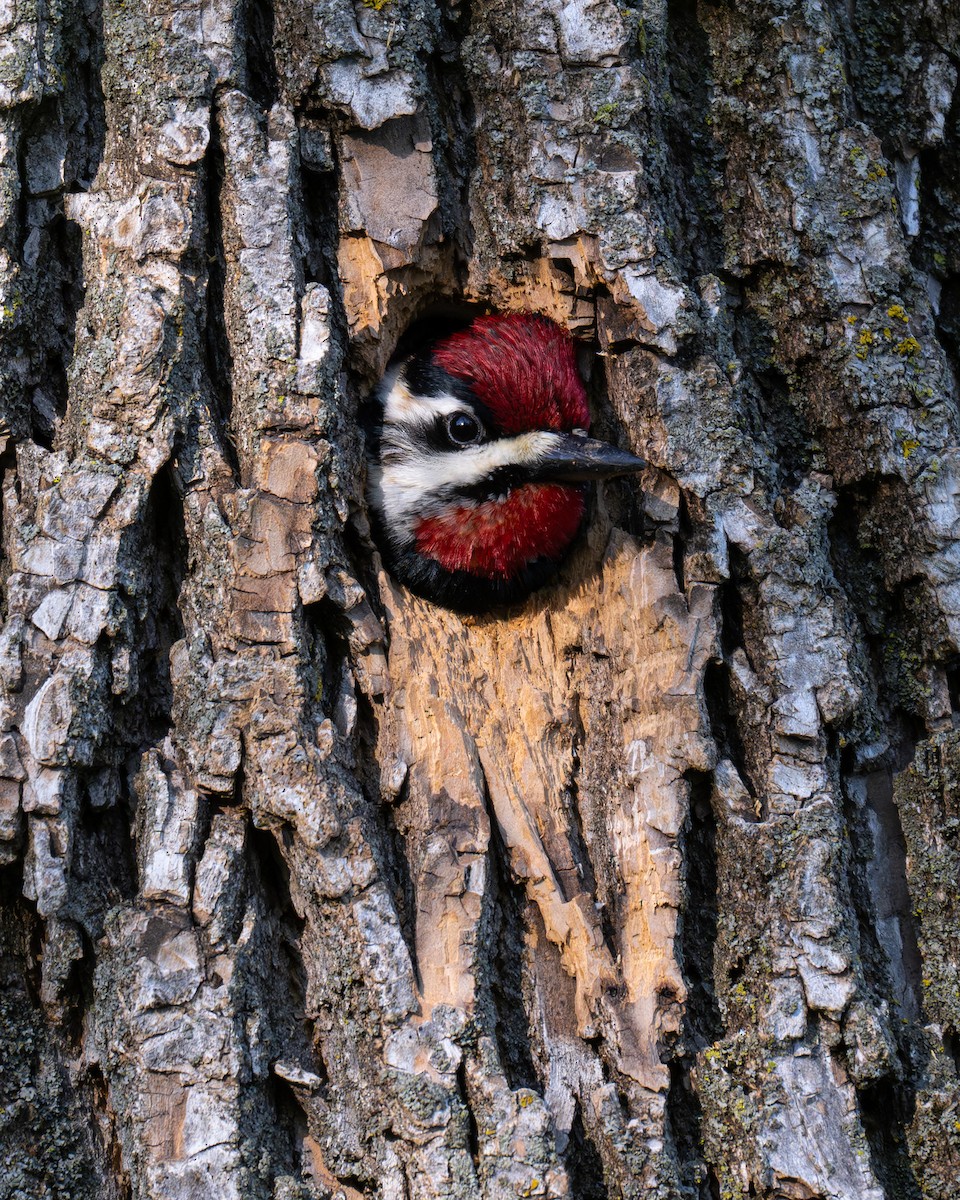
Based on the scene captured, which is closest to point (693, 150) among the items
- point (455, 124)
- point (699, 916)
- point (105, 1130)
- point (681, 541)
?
point (455, 124)

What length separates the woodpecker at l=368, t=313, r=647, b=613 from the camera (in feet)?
8.07

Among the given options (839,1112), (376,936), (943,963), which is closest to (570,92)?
(376,936)

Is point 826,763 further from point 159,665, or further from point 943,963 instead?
point 159,665

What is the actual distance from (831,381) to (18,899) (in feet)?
5.57

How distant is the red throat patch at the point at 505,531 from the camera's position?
8.41 ft

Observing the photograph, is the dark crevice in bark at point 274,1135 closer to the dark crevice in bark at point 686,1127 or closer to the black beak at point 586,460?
the dark crevice in bark at point 686,1127

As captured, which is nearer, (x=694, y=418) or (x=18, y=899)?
(x=18, y=899)

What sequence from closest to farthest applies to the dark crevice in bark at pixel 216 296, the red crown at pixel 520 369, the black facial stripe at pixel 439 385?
the dark crevice in bark at pixel 216 296 → the red crown at pixel 520 369 → the black facial stripe at pixel 439 385

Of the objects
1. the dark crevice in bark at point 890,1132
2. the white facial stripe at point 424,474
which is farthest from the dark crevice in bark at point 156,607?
the dark crevice in bark at point 890,1132

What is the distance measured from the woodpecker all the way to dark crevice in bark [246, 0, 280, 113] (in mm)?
647

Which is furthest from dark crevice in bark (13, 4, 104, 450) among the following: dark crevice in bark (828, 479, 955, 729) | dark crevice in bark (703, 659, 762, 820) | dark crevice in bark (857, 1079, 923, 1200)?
dark crevice in bark (857, 1079, 923, 1200)

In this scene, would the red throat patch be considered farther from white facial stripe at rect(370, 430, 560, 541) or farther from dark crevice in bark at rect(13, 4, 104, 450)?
dark crevice in bark at rect(13, 4, 104, 450)

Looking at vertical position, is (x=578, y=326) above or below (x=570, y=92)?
below

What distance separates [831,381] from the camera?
2.14m
